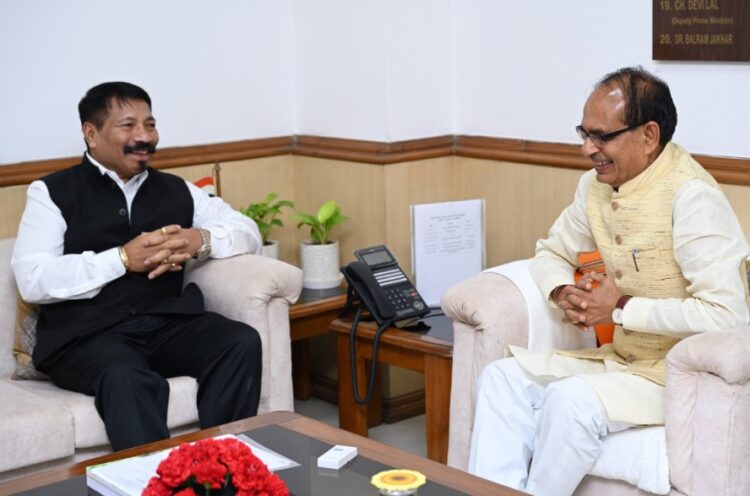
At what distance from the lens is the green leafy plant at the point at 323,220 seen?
3.97m

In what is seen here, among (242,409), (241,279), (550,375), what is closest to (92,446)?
(242,409)

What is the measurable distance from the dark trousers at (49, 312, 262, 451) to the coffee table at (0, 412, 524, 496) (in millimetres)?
498

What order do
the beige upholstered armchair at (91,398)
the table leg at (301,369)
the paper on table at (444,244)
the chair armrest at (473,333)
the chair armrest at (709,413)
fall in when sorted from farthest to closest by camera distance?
the table leg at (301,369) < the paper on table at (444,244) < the chair armrest at (473,333) < the beige upholstered armchair at (91,398) < the chair armrest at (709,413)

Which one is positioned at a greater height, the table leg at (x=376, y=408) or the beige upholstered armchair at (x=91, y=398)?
the beige upholstered armchair at (x=91, y=398)

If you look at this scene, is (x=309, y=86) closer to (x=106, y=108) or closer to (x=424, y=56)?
(x=424, y=56)

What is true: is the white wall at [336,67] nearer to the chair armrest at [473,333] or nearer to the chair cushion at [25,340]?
the chair cushion at [25,340]

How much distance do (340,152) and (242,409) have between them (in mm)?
1298

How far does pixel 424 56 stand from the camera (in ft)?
13.4

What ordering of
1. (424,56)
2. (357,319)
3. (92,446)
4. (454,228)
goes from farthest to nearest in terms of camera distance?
(424,56) < (454,228) < (357,319) < (92,446)

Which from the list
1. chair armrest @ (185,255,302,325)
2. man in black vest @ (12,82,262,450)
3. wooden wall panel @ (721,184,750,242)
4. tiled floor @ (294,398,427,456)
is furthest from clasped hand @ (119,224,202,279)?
wooden wall panel @ (721,184,750,242)

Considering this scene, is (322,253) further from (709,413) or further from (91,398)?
(709,413)

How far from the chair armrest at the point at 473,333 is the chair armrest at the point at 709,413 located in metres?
0.55

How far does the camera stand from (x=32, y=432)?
285 cm

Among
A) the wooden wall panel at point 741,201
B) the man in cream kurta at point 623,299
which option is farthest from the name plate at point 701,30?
the man in cream kurta at point 623,299
